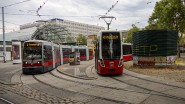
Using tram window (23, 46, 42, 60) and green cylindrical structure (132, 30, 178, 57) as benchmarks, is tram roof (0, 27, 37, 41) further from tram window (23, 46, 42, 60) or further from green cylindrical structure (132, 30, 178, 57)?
tram window (23, 46, 42, 60)

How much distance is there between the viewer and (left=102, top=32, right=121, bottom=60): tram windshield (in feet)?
57.7

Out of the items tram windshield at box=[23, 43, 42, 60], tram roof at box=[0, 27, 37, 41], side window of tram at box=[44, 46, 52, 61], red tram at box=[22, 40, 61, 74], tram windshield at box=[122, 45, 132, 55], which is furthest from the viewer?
tram roof at box=[0, 27, 37, 41]

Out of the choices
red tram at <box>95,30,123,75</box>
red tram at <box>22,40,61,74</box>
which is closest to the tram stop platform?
red tram at <box>95,30,123,75</box>

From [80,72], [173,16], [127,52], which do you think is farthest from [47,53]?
[173,16]

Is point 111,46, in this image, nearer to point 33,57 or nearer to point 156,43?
point 33,57

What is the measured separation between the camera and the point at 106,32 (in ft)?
58.5

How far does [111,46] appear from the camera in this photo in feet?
57.9

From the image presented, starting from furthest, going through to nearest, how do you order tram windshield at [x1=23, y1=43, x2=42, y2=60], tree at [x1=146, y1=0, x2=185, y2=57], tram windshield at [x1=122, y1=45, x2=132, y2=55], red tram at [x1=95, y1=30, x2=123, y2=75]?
tree at [x1=146, y1=0, x2=185, y2=57] → tram windshield at [x1=122, y1=45, x2=132, y2=55] → tram windshield at [x1=23, y1=43, x2=42, y2=60] → red tram at [x1=95, y1=30, x2=123, y2=75]

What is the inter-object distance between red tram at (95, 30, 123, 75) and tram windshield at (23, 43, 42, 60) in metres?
5.23

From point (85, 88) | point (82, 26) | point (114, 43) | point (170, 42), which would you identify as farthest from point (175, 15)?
point (82, 26)

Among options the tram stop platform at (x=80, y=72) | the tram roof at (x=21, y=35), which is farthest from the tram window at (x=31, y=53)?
the tram roof at (x=21, y=35)

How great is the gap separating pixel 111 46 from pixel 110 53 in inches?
20.0

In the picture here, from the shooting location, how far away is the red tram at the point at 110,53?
17.5m

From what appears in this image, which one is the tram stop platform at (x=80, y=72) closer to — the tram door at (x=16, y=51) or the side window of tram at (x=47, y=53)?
the side window of tram at (x=47, y=53)
